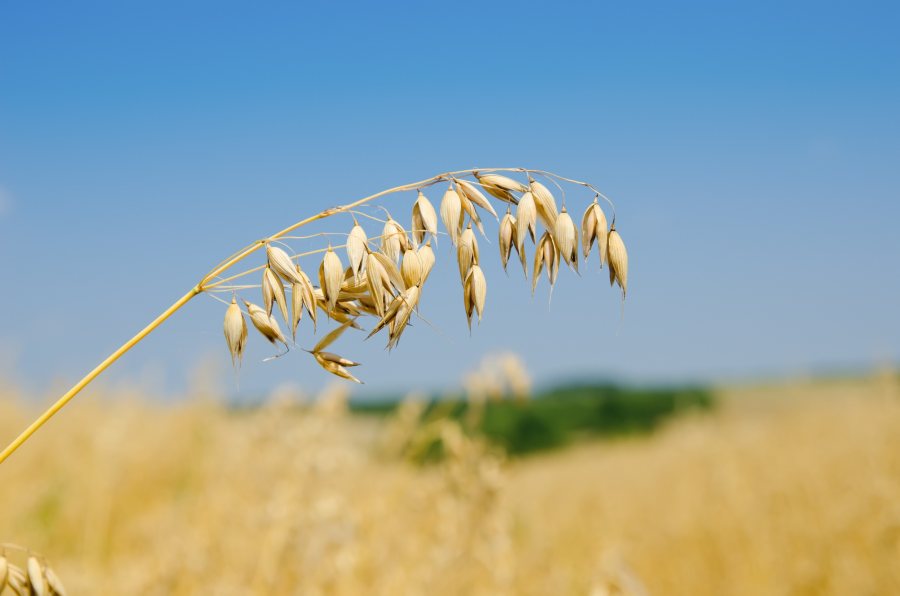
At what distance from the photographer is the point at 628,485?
8641 mm

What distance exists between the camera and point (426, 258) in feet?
3.08

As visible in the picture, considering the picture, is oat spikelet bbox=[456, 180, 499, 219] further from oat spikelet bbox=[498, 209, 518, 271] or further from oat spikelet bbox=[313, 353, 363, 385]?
oat spikelet bbox=[313, 353, 363, 385]

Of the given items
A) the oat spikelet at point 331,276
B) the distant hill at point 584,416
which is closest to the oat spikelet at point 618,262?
the oat spikelet at point 331,276

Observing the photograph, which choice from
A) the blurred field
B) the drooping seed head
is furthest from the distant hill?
the drooping seed head

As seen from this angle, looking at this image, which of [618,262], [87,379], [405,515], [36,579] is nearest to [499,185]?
[618,262]

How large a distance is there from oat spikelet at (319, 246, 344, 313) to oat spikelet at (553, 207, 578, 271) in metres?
0.29

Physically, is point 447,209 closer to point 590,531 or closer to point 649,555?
point 649,555

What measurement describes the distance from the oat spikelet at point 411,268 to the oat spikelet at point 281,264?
13 cm

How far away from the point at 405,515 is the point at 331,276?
2167 mm

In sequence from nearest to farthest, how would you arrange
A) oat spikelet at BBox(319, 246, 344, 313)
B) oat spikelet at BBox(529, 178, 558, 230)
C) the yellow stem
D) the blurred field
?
the yellow stem, oat spikelet at BBox(319, 246, 344, 313), oat spikelet at BBox(529, 178, 558, 230), the blurred field

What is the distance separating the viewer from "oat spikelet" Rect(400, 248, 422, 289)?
908 mm

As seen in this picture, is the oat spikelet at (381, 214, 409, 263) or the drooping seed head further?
the drooping seed head

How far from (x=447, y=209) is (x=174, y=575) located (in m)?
1.76

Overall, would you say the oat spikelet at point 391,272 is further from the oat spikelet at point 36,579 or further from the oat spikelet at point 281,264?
the oat spikelet at point 36,579
